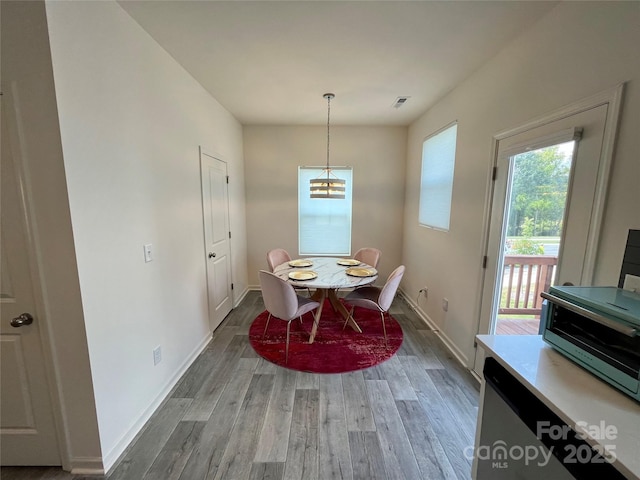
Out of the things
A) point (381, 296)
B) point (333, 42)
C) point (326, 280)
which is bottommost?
point (381, 296)

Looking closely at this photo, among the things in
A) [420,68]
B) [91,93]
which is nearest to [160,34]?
[91,93]

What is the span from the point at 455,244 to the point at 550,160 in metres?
1.17

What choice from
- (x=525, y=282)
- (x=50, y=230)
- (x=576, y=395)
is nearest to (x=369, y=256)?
(x=525, y=282)

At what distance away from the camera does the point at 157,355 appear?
1.89 metres

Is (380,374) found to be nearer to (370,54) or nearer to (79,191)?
(79,191)

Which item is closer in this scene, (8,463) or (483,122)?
(8,463)

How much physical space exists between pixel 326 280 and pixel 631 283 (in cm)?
202

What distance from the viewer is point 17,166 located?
1.19 m

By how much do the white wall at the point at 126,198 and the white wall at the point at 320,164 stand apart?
1.71m

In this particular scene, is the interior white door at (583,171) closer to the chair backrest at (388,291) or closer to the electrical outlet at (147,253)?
the chair backrest at (388,291)

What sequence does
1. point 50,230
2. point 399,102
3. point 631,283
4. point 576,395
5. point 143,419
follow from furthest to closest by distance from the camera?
1. point 399,102
2. point 143,419
3. point 50,230
4. point 631,283
5. point 576,395

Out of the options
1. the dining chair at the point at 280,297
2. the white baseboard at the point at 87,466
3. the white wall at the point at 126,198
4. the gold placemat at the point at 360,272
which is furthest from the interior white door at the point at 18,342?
the gold placemat at the point at 360,272

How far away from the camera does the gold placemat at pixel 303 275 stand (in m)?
2.64

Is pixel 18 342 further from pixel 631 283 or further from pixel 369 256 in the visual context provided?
pixel 369 256
